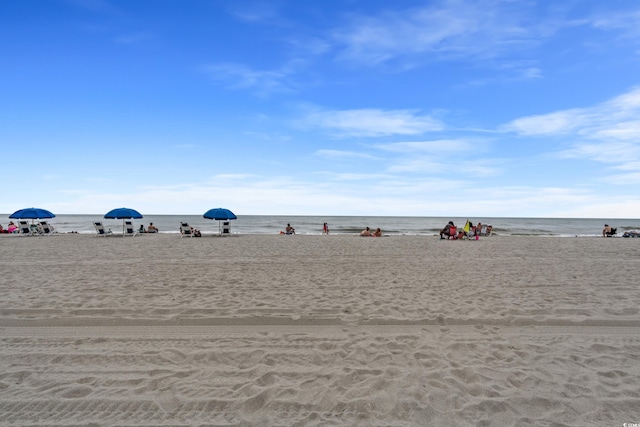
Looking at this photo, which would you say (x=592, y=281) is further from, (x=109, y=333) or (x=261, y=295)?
(x=109, y=333)

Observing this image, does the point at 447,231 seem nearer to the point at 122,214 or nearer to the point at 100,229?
the point at 122,214

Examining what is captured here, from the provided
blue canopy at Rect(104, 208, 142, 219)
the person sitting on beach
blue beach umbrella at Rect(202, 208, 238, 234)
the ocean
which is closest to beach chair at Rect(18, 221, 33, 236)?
the ocean

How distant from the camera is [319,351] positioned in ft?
13.7

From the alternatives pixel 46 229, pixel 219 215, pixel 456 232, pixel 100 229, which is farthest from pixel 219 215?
pixel 456 232

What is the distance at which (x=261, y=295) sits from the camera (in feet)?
22.1

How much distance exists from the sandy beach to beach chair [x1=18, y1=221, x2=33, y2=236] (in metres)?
19.4

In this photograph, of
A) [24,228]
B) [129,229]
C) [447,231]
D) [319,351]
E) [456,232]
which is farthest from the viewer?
[24,228]

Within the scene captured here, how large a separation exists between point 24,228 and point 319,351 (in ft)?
92.0

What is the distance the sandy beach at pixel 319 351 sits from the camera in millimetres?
2986

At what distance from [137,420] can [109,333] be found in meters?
2.38

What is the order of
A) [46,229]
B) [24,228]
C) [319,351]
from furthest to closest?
[46,229], [24,228], [319,351]

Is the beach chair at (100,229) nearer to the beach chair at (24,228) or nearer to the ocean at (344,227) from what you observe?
the ocean at (344,227)

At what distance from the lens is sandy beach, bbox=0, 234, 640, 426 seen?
9.80 ft

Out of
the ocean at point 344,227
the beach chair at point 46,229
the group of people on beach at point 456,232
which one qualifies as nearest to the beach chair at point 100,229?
the ocean at point 344,227
